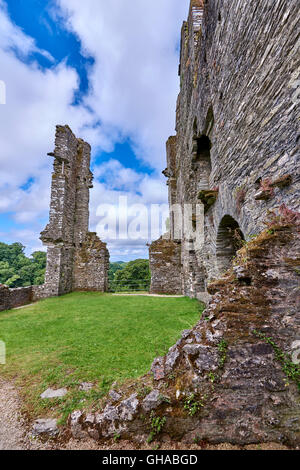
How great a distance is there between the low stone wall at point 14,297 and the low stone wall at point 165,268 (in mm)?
7249

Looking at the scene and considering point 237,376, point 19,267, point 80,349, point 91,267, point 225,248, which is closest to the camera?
point 237,376

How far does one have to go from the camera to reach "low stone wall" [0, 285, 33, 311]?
879 cm

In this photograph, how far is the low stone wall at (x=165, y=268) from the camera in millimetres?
12312

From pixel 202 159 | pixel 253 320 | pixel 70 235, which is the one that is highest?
pixel 202 159

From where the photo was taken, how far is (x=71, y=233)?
13117 millimetres

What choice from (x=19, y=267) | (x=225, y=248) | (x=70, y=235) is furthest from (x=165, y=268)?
(x=19, y=267)

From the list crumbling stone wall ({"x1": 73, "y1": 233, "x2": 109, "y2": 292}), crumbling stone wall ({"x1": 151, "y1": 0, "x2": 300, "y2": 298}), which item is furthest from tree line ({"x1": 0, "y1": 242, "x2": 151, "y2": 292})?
crumbling stone wall ({"x1": 151, "y1": 0, "x2": 300, "y2": 298})

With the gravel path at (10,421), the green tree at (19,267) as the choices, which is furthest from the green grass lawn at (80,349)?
the green tree at (19,267)

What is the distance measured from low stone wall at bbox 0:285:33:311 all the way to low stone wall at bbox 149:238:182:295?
7249 mm

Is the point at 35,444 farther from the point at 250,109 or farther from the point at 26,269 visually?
the point at 26,269

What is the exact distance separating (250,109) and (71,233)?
1237cm

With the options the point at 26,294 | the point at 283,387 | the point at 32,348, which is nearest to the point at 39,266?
the point at 26,294

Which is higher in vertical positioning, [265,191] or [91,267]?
[265,191]

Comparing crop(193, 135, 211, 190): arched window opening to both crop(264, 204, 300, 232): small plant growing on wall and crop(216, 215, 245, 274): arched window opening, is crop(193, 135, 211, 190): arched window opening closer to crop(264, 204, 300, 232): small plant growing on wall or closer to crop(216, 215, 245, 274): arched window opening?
crop(216, 215, 245, 274): arched window opening
